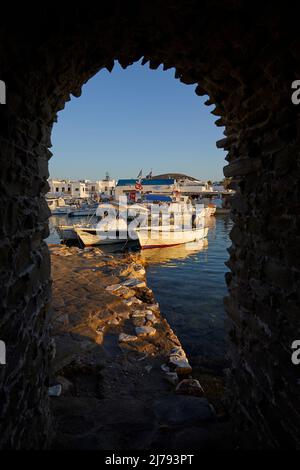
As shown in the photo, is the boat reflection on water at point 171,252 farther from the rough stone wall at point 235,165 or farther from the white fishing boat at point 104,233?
the rough stone wall at point 235,165

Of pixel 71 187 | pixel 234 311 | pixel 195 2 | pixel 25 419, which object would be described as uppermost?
pixel 71 187

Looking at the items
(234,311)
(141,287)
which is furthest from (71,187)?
(234,311)

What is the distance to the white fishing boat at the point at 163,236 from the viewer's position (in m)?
20.9

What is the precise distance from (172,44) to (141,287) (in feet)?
23.6

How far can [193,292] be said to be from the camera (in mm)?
12430

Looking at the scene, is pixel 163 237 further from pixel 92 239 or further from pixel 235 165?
pixel 235 165

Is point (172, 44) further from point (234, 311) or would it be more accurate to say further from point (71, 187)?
point (71, 187)

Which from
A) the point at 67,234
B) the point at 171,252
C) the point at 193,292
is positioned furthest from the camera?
the point at 67,234

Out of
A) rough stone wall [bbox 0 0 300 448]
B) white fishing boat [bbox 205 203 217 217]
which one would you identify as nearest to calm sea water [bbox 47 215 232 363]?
rough stone wall [bbox 0 0 300 448]

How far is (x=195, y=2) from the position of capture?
203cm

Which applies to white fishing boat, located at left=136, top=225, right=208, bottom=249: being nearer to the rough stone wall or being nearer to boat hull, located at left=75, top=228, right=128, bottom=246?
boat hull, located at left=75, top=228, right=128, bottom=246

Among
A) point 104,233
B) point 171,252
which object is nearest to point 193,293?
point 171,252

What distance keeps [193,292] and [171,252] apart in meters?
8.76

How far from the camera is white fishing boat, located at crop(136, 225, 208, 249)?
2094 centimetres
